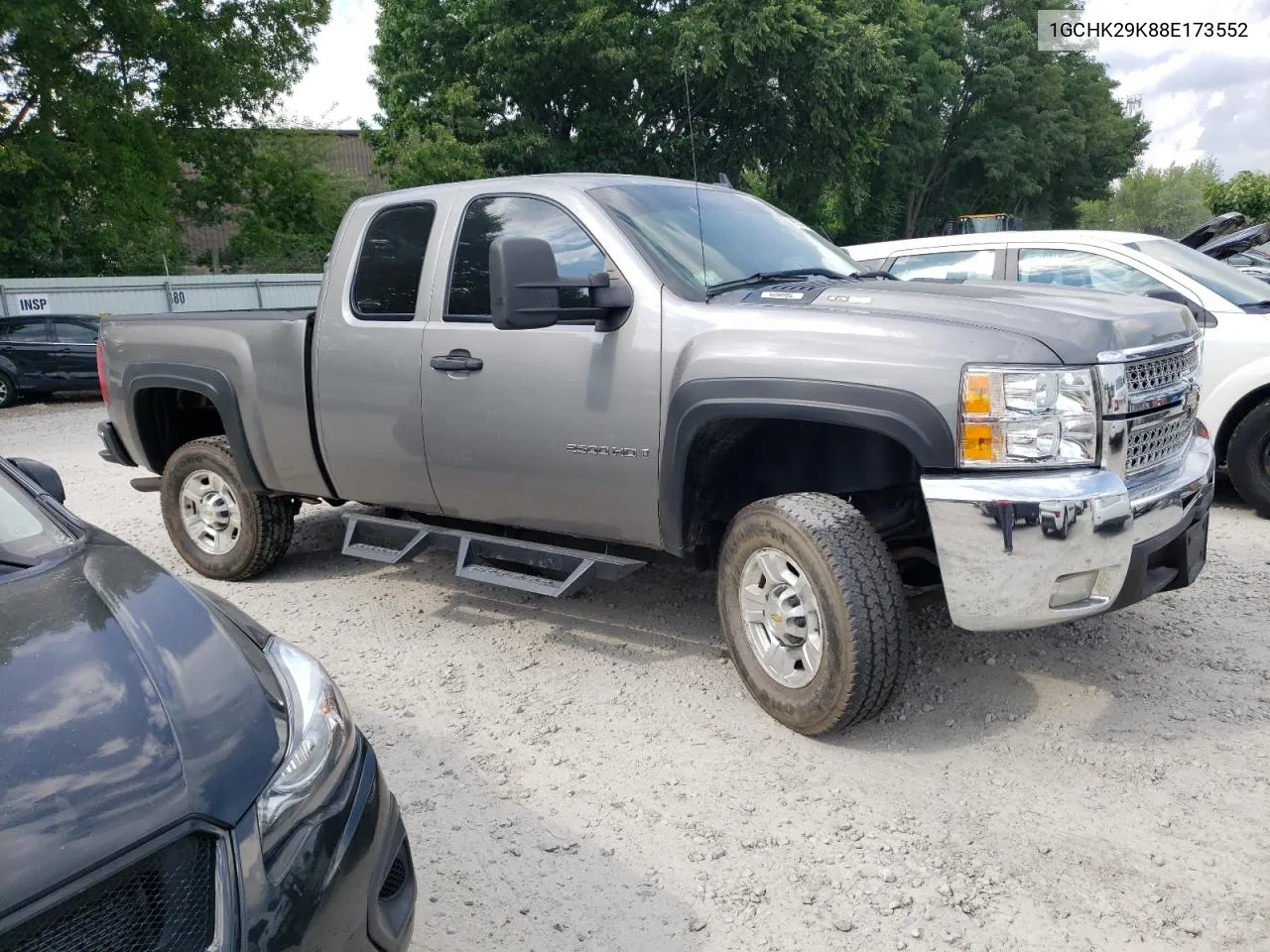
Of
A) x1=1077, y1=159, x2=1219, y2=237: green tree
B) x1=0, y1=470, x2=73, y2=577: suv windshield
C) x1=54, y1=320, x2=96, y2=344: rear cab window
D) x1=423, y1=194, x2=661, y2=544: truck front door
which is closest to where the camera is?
x1=0, y1=470, x2=73, y2=577: suv windshield

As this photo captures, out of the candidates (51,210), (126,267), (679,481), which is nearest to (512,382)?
(679,481)

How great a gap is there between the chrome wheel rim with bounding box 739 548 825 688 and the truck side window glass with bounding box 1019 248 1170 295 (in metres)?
3.94

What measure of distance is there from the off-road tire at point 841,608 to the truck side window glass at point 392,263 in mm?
2014

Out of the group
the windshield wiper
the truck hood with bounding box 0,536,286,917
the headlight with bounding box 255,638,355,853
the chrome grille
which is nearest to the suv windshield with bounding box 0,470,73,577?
the truck hood with bounding box 0,536,286,917

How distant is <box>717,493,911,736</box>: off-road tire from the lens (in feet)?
11.5

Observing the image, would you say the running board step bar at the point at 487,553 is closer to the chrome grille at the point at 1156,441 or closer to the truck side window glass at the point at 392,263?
the truck side window glass at the point at 392,263

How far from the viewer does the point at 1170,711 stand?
152 inches

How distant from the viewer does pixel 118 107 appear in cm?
2386

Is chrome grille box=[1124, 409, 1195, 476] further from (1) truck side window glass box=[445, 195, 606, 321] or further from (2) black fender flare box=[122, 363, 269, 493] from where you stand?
(2) black fender flare box=[122, 363, 269, 493]

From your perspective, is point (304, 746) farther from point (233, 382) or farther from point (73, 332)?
point (73, 332)

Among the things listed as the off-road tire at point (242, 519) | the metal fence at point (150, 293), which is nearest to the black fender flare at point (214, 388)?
the off-road tire at point (242, 519)

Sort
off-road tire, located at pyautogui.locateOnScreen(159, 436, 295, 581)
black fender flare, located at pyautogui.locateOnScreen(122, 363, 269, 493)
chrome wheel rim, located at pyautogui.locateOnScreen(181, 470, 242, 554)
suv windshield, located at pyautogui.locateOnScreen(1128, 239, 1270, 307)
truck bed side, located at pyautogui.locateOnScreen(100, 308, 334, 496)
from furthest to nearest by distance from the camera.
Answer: suv windshield, located at pyautogui.locateOnScreen(1128, 239, 1270, 307) < chrome wheel rim, located at pyautogui.locateOnScreen(181, 470, 242, 554) < off-road tire, located at pyautogui.locateOnScreen(159, 436, 295, 581) < black fender flare, located at pyautogui.locateOnScreen(122, 363, 269, 493) < truck bed side, located at pyautogui.locateOnScreen(100, 308, 334, 496)

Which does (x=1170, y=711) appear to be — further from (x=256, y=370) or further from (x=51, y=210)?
(x=51, y=210)

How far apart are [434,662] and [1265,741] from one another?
318 cm
